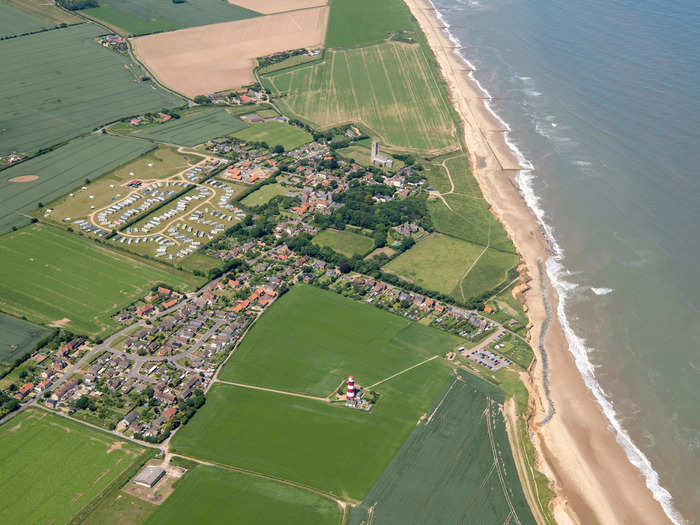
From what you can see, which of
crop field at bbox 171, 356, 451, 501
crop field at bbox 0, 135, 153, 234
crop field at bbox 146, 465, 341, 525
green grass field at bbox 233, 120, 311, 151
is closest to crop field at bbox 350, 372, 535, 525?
crop field at bbox 171, 356, 451, 501

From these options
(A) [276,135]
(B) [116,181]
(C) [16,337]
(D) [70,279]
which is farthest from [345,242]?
(C) [16,337]

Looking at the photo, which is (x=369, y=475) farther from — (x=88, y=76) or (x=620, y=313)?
(x=88, y=76)

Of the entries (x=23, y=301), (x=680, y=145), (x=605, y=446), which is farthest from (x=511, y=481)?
(x=680, y=145)

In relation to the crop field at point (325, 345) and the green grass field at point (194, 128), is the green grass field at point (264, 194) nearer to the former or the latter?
the green grass field at point (194, 128)

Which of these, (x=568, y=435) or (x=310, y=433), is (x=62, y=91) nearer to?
(x=310, y=433)

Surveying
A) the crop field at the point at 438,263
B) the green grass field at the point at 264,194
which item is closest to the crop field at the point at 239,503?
the crop field at the point at 438,263
